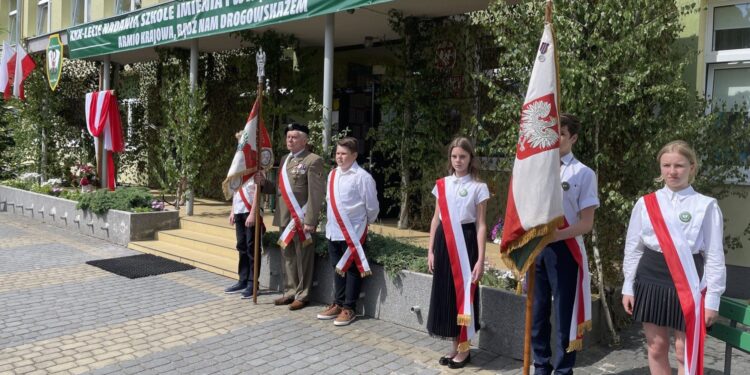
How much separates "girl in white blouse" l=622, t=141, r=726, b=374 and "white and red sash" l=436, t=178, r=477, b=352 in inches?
48.5

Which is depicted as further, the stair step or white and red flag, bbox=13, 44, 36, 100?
white and red flag, bbox=13, 44, 36, 100

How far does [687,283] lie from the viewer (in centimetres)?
325

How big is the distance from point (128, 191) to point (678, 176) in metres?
9.07

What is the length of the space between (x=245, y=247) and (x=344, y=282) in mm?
1480

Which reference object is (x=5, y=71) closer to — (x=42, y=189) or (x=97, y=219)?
(x=42, y=189)

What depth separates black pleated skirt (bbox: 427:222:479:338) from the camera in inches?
176

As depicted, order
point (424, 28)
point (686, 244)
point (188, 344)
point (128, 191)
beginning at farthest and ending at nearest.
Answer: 1. point (128, 191)
2. point (424, 28)
3. point (188, 344)
4. point (686, 244)

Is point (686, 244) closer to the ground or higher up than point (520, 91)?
closer to the ground

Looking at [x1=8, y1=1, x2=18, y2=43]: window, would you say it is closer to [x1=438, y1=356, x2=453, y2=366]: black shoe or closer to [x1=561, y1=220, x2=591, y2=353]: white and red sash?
[x1=438, y1=356, x2=453, y2=366]: black shoe

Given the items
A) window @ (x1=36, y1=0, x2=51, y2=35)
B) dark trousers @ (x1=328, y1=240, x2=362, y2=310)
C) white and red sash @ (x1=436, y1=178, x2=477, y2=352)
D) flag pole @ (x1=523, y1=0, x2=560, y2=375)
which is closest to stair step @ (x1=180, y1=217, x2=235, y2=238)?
dark trousers @ (x1=328, y1=240, x2=362, y2=310)

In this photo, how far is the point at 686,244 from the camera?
3252 mm

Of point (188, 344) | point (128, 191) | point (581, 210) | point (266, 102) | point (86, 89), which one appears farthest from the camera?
point (86, 89)

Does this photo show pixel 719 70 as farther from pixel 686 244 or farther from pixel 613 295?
pixel 686 244

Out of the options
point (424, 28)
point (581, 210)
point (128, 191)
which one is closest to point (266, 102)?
point (128, 191)
